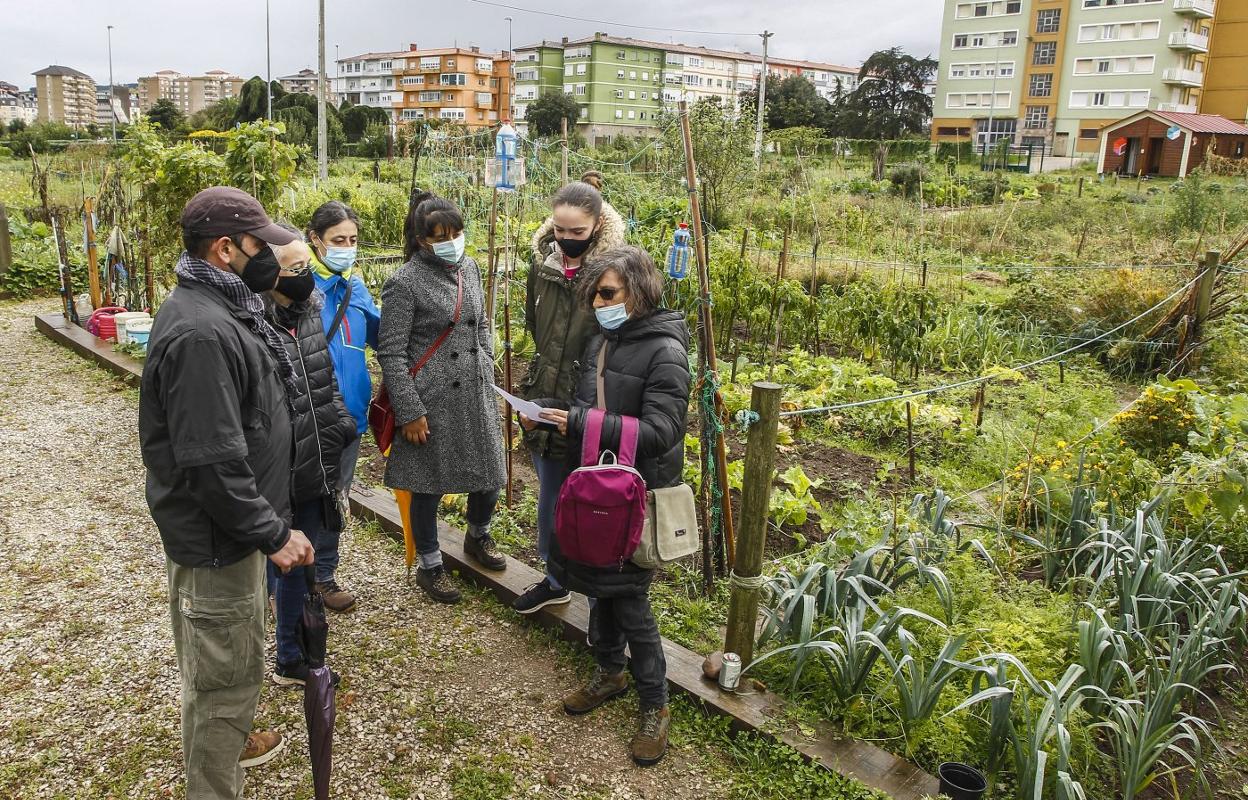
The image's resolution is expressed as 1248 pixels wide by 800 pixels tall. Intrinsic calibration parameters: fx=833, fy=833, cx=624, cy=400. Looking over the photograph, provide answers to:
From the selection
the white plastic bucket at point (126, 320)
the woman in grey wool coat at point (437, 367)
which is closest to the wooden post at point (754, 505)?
the woman in grey wool coat at point (437, 367)

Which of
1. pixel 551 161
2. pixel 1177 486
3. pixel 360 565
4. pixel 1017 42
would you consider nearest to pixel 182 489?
pixel 360 565

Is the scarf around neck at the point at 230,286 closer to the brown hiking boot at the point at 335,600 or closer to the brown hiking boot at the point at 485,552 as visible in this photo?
the brown hiking boot at the point at 335,600

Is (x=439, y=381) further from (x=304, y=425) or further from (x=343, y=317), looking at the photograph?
(x=304, y=425)

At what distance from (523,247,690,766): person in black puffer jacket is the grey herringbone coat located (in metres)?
0.77

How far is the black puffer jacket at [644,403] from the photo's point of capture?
255 centimetres

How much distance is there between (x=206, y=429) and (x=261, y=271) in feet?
1.69

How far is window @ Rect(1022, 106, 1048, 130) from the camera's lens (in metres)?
51.1

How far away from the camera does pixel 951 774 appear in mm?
2424

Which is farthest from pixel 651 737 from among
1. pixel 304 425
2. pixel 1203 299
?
pixel 1203 299

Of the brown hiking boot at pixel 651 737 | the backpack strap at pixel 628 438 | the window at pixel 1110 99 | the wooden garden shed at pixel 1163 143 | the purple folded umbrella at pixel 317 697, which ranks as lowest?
the brown hiking boot at pixel 651 737

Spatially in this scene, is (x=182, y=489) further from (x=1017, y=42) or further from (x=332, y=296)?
(x=1017, y=42)

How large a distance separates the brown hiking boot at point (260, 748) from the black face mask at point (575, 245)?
6.37ft

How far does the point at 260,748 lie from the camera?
8.69ft

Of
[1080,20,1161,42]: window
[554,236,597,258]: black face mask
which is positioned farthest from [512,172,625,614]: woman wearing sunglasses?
[1080,20,1161,42]: window
